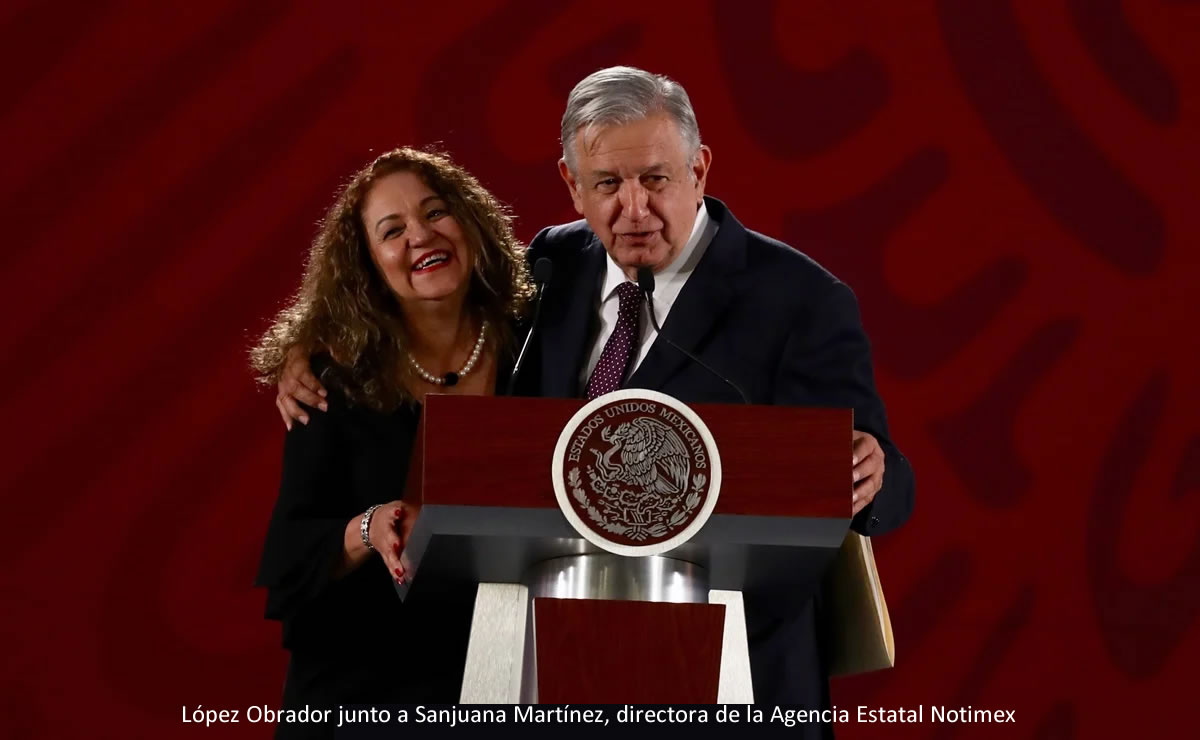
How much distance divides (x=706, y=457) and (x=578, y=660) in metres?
0.23

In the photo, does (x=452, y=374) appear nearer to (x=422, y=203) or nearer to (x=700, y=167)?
(x=422, y=203)

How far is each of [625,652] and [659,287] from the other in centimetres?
78

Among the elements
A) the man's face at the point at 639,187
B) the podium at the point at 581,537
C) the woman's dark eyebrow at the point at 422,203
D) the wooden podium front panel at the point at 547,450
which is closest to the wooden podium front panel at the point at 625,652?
the podium at the point at 581,537

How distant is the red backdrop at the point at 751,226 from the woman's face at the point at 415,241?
0.96 meters

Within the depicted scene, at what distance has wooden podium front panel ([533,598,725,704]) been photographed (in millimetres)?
1527

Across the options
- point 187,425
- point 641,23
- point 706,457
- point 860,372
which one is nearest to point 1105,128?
point 641,23

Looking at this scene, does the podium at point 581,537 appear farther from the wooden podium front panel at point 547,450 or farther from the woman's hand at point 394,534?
the woman's hand at point 394,534

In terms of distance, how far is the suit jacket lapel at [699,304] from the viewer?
2086mm

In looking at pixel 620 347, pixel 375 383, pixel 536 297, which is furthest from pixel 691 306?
pixel 375 383

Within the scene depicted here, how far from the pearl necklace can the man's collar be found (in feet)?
0.68

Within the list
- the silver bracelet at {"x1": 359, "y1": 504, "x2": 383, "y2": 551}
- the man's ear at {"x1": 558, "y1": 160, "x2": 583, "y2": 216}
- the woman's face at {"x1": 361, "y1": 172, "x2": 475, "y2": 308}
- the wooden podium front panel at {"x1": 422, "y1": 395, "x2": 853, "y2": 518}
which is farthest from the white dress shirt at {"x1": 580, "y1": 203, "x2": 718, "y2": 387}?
the wooden podium front panel at {"x1": 422, "y1": 395, "x2": 853, "y2": 518}

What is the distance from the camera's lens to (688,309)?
2.13 metres

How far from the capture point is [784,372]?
83.7 inches

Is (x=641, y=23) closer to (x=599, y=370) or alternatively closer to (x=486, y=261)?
(x=486, y=261)
